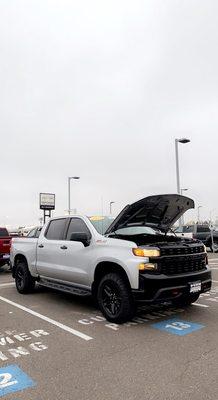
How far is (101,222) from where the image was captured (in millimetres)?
7309

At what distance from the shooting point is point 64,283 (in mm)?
7656

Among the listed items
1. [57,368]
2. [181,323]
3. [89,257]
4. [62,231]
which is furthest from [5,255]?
[57,368]

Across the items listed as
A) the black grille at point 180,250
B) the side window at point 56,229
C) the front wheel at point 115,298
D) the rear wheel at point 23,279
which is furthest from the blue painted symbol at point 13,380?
the rear wheel at point 23,279

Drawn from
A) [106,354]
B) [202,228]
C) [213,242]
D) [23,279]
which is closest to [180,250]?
[106,354]

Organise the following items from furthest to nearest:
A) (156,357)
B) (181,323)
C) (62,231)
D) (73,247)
Answer: 1. (62,231)
2. (73,247)
3. (181,323)
4. (156,357)

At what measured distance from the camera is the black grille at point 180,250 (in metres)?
6.16

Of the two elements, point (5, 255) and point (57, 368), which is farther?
point (5, 255)

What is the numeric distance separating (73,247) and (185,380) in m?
3.77

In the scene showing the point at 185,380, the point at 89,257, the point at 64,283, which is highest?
the point at 89,257

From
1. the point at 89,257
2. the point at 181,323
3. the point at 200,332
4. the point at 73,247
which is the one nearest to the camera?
the point at 200,332

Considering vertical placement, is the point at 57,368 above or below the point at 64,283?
below

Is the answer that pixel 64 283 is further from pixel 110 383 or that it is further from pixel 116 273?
pixel 110 383

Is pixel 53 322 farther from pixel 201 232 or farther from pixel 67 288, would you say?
pixel 201 232

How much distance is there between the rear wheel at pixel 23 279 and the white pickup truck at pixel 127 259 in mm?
370
